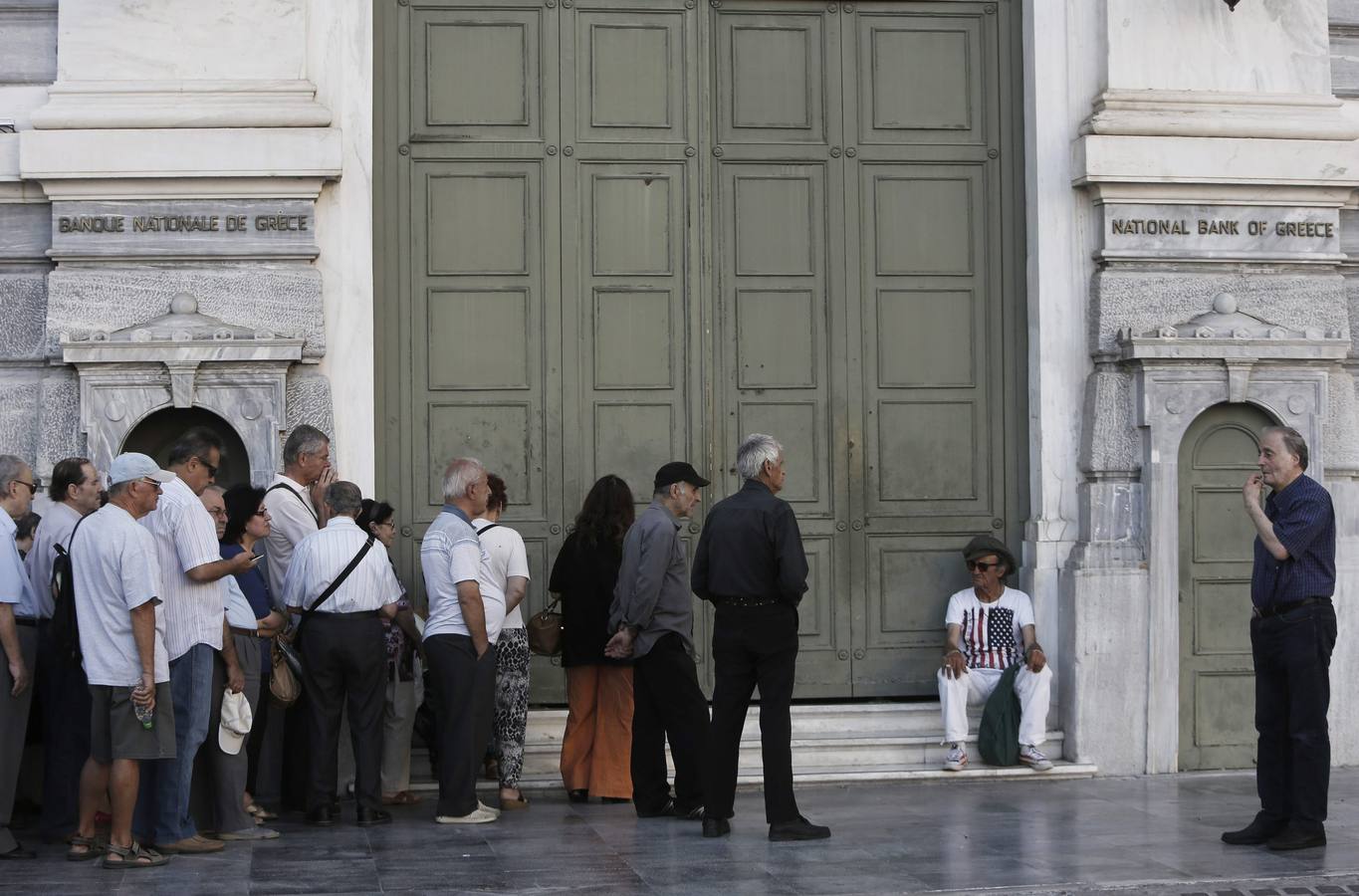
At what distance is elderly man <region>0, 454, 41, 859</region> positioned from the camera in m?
8.48

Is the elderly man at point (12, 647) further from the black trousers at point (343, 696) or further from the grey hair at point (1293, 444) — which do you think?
the grey hair at point (1293, 444)

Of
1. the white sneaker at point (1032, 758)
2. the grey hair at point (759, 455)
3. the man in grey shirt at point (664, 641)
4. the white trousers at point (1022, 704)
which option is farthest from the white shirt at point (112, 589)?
the white sneaker at point (1032, 758)

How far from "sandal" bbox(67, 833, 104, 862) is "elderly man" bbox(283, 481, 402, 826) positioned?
3.89 ft

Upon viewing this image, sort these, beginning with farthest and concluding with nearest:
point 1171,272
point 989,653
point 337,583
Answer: point 1171,272 → point 989,653 → point 337,583

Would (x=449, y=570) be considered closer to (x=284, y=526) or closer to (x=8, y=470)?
(x=284, y=526)

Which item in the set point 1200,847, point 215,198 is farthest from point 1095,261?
point 215,198

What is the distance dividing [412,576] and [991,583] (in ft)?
11.3

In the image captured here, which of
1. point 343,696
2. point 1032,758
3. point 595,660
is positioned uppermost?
point 595,660

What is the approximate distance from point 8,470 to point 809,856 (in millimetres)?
4161

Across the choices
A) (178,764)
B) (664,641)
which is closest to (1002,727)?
(664,641)

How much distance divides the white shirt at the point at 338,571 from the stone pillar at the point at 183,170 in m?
1.33

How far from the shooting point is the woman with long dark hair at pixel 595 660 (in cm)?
1027

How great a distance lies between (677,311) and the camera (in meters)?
11.5

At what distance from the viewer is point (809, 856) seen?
8.48 metres
